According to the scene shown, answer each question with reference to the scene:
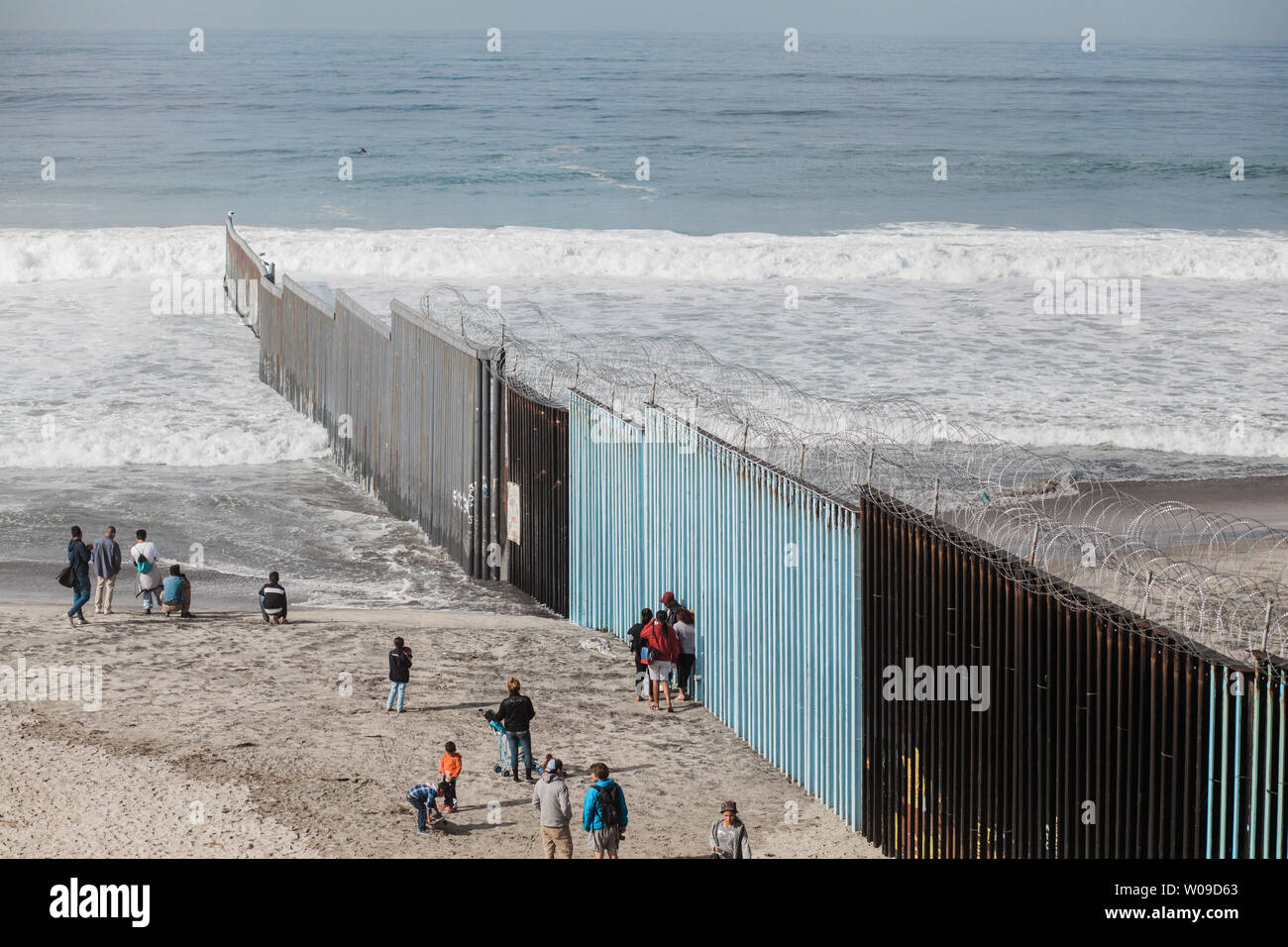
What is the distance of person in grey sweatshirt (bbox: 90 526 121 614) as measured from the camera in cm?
1647

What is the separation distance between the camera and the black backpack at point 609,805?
10.2m

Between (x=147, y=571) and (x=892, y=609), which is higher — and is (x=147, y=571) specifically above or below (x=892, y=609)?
below

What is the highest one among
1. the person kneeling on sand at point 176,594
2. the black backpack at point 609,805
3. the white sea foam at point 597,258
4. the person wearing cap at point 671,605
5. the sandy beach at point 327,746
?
the white sea foam at point 597,258

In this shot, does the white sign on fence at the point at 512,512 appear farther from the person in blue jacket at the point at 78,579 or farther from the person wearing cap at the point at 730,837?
the person wearing cap at the point at 730,837

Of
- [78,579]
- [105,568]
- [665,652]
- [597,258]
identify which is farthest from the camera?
[597,258]

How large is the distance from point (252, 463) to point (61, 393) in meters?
5.73

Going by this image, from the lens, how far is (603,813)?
33.4ft

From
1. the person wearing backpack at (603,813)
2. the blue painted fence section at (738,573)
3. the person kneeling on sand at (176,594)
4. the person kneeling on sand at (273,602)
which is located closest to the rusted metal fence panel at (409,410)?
the blue painted fence section at (738,573)

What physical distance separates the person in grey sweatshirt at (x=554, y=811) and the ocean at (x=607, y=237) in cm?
749

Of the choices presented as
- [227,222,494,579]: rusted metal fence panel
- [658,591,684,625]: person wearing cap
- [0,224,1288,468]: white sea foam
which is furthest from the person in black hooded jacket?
[0,224,1288,468]: white sea foam

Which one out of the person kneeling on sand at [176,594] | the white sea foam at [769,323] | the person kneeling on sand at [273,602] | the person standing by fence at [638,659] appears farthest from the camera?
the white sea foam at [769,323]

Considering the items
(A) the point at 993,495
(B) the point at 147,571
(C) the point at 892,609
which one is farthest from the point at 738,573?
(B) the point at 147,571

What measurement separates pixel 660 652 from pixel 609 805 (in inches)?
129

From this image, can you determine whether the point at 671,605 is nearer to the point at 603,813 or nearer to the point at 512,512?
the point at 603,813
